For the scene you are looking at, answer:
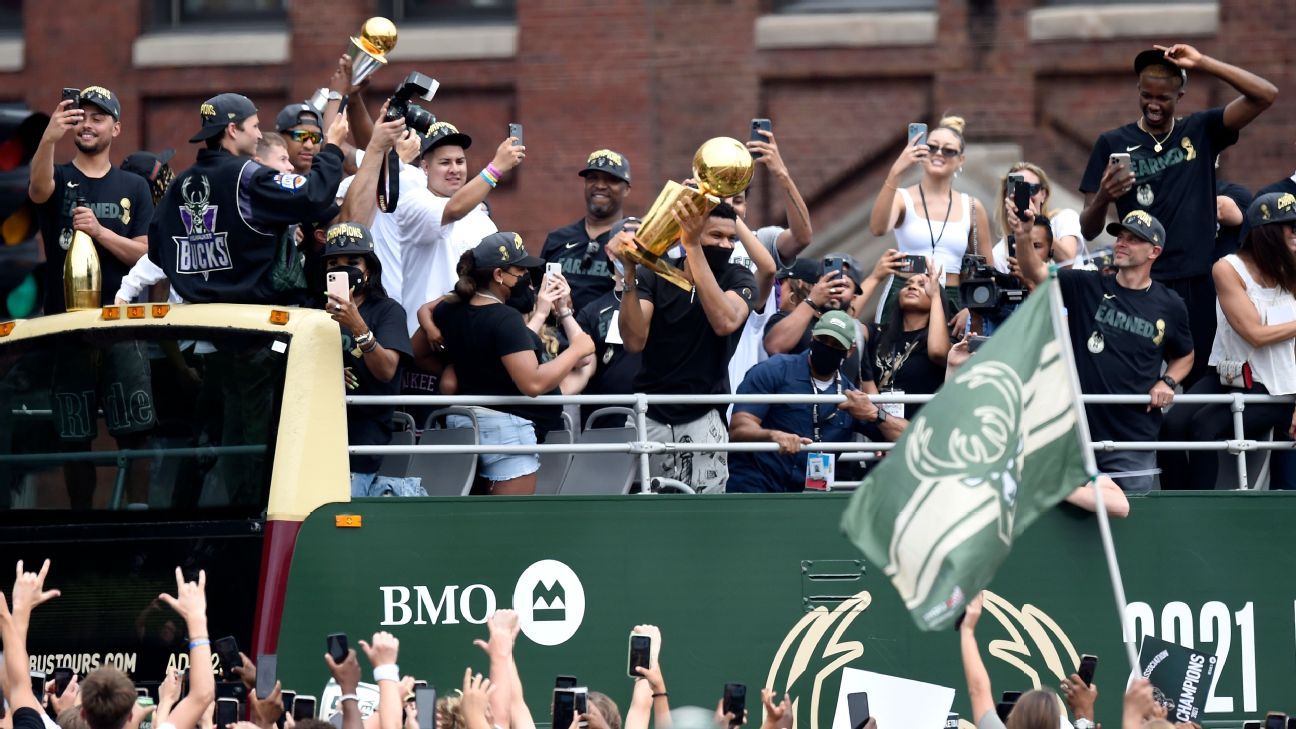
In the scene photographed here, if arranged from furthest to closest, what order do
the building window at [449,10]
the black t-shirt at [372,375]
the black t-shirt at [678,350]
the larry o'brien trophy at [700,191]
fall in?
the building window at [449,10], the black t-shirt at [678,350], the larry o'brien trophy at [700,191], the black t-shirt at [372,375]

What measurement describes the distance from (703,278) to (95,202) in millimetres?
3795

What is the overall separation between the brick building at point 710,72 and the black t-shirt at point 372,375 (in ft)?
33.2

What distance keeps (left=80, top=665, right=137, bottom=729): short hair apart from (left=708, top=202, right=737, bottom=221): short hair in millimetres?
4806

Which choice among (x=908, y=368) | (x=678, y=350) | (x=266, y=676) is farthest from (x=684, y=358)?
(x=266, y=676)

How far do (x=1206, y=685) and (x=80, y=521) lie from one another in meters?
5.54

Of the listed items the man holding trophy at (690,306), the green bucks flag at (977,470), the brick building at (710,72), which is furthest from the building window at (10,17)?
the green bucks flag at (977,470)

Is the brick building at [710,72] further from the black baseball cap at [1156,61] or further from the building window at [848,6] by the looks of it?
the black baseball cap at [1156,61]

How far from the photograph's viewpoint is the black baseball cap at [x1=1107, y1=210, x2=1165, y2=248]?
11.2 m

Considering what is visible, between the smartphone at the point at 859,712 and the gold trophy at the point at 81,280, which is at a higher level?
the gold trophy at the point at 81,280

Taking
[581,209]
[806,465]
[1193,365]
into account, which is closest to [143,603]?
[806,465]

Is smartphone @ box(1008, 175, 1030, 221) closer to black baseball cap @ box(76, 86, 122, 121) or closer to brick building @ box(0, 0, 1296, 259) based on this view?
black baseball cap @ box(76, 86, 122, 121)

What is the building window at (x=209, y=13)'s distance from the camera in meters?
22.2

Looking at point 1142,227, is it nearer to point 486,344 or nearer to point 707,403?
point 707,403

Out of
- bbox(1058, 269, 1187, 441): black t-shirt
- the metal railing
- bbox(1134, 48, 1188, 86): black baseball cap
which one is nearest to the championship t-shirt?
bbox(1134, 48, 1188, 86): black baseball cap
